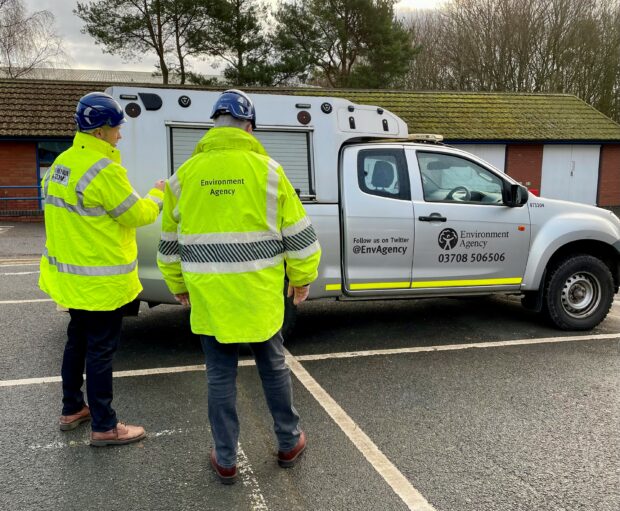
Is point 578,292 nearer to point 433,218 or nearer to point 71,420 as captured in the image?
point 433,218

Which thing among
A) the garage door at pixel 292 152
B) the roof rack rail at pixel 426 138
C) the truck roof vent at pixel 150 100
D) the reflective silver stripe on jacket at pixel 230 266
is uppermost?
the truck roof vent at pixel 150 100

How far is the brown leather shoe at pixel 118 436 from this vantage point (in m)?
3.56

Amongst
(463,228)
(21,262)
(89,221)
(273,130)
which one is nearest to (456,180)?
(463,228)

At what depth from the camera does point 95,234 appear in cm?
338

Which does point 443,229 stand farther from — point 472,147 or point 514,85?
point 514,85

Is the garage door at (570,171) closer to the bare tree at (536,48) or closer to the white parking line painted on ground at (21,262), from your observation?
the bare tree at (536,48)

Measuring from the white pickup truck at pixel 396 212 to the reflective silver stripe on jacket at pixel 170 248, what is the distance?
1847 millimetres

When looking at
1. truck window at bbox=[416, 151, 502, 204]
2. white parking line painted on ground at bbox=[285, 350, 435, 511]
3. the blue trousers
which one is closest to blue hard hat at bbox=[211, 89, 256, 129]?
the blue trousers

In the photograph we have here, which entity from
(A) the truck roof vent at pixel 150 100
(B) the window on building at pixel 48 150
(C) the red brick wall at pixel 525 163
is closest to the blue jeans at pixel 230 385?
(A) the truck roof vent at pixel 150 100

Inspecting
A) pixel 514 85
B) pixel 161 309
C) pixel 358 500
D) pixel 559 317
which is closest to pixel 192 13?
pixel 514 85

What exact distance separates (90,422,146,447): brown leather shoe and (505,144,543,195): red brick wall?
2013 centimetres

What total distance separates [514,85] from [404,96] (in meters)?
12.2

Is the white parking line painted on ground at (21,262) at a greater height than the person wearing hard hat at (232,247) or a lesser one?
lesser

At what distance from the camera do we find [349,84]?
1201 inches
